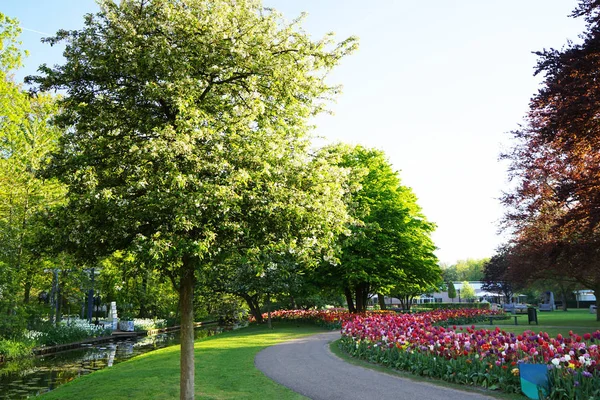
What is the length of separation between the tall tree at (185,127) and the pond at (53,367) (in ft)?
29.6

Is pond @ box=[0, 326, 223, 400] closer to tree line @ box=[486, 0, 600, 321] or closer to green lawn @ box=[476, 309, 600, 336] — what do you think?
tree line @ box=[486, 0, 600, 321]

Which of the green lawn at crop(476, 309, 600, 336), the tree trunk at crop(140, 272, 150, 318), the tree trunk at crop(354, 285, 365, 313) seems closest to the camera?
the green lawn at crop(476, 309, 600, 336)

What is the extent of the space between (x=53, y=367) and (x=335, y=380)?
563 inches

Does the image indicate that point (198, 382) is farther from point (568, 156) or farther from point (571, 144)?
point (568, 156)

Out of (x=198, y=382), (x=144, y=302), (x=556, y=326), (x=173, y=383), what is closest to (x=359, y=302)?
(x=556, y=326)

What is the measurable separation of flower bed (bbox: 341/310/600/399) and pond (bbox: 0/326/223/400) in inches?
437

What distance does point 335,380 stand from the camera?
12.0 meters

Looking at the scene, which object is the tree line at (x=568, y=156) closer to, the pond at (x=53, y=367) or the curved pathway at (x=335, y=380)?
the curved pathway at (x=335, y=380)

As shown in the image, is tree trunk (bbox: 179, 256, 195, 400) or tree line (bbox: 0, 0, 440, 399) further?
tree trunk (bbox: 179, 256, 195, 400)

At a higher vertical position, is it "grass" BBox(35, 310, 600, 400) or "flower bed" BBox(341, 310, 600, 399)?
"flower bed" BBox(341, 310, 600, 399)

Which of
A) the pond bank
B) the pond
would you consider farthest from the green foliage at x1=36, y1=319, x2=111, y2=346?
the pond

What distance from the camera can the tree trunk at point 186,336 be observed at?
357 inches

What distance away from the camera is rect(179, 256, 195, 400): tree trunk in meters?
9.07

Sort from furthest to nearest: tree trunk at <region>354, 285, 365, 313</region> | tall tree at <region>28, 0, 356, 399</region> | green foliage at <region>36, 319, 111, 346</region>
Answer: tree trunk at <region>354, 285, 365, 313</region>, green foliage at <region>36, 319, 111, 346</region>, tall tree at <region>28, 0, 356, 399</region>
